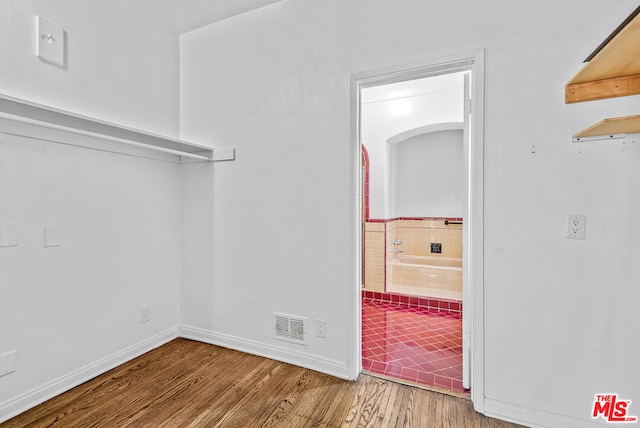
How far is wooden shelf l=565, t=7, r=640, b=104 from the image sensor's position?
1.00 meters

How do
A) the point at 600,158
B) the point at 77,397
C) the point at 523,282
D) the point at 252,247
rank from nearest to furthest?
the point at 600,158, the point at 523,282, the point at 77,397, the point at 252,247

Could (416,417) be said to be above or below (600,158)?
below

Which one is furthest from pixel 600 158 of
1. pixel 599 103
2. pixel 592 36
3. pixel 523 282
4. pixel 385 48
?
pixel 385 48

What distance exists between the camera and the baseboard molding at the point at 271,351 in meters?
2.21

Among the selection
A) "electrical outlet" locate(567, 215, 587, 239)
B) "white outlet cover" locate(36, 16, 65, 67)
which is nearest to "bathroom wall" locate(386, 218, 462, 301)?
"electrical outlet" locate(567, 215, 587, 239)

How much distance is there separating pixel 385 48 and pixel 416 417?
7.22 ft

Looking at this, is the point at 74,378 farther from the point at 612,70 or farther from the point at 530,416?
the point at 612,70

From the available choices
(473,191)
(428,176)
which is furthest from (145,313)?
(428,176)

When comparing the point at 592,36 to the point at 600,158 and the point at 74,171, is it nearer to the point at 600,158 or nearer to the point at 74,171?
the point at 600,158

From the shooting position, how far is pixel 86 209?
211 cm

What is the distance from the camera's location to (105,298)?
7.33 feet

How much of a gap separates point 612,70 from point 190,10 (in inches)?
106

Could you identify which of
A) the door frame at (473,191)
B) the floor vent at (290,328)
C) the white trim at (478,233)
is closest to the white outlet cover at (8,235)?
the floor vent at (290,328)

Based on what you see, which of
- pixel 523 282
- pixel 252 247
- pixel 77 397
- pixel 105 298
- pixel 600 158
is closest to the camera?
pixel 600 158
